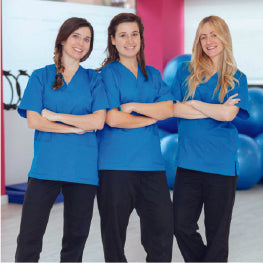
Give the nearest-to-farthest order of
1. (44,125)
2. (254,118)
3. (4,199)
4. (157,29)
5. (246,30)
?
(44,125)
(4,199)
(254,118)
(157,29)
(246,30)

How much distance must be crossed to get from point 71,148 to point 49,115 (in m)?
0.18

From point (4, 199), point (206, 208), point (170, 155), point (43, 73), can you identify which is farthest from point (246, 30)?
point (43, 73)

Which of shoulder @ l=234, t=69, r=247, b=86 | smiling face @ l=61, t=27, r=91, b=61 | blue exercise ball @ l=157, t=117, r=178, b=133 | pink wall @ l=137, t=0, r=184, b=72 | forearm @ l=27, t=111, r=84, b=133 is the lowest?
blue exercise ball @ l=157, t=117, r=178, b=133

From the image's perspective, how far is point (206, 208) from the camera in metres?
2.36

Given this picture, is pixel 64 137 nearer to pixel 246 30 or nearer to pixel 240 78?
pixel 240 78

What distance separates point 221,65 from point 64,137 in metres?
0.88

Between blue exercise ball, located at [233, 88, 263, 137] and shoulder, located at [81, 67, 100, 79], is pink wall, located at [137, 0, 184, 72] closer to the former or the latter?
blue exercise ball, located at [233, 88, 263, 137]

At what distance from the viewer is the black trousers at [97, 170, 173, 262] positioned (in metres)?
2.14

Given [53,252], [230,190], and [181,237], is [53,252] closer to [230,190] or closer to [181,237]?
[181,237]

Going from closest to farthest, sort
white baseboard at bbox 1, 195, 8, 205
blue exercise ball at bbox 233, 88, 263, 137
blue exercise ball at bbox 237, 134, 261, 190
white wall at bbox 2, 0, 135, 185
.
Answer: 1. white baseboard at bbox 1, 195, 8, 205
2. white wall at bbox 2, 0, 135, 185
3. blue exercise ball at bbox 237, 134, 261, 190
4. blue exercise ball at bbox 233, 88, 263, 137

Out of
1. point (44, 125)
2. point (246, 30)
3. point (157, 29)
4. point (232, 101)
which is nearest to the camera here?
point (44, 125)

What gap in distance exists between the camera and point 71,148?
211 cm

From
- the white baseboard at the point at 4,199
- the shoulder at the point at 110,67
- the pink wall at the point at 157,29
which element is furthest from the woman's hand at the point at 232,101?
the pink wall at the point at 157,29

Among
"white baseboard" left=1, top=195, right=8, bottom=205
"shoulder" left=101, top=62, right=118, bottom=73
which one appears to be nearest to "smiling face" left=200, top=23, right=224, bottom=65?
"shoulder" left=101, top=62, right=118, bottom=73
